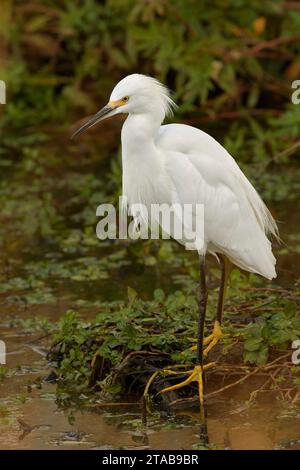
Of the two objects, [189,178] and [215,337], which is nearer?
[189,178]

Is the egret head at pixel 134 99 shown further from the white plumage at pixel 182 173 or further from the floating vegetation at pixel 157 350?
the floating vegetation at pixel 157 350

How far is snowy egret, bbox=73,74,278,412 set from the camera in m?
4.05

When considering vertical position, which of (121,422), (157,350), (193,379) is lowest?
(121,422)

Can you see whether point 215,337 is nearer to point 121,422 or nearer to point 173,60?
point 121,422

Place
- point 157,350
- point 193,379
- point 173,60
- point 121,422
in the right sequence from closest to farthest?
1. point 121,422
2. point 193,379
3. point 157,350
4. point 173,60

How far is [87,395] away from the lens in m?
4.20

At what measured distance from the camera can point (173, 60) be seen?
7566mm

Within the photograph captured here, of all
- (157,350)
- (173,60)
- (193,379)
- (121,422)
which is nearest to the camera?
(121,422)

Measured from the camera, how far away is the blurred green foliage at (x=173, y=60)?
756 cm

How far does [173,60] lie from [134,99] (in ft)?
11.8

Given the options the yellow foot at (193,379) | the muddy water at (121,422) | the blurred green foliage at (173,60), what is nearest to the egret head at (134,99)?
the yellow foot at (193,379)

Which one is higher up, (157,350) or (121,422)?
(157,350)

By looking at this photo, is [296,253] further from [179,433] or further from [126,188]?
[179,433]

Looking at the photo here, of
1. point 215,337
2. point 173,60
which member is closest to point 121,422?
point 215,337
